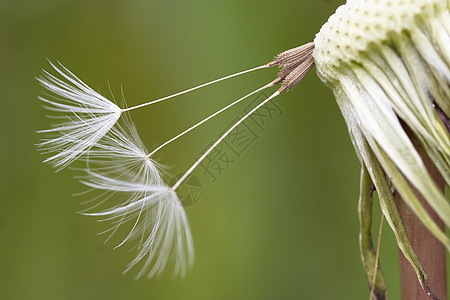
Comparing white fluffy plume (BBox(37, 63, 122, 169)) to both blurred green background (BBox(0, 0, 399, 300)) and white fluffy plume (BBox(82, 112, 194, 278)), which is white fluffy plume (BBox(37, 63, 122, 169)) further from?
blurred green background (BBox(0, 0, 399, 300))

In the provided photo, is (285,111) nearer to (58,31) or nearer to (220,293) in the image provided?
(220,293)

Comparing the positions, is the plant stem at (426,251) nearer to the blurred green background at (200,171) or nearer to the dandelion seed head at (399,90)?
the dandelion seed head at (399,90)

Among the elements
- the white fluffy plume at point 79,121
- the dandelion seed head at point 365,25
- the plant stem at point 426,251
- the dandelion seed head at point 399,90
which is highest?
the white fluffy plume at point 79,121

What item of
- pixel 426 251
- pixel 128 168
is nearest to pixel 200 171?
pixel 128 168

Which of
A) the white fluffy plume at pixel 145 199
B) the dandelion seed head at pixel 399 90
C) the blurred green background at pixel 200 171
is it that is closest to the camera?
the dandelion seed head at pixel 399 90

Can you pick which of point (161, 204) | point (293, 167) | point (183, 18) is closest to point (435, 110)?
point (161, 204)

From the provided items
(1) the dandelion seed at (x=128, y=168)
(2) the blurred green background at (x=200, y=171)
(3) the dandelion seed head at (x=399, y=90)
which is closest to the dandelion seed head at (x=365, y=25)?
(3) the dandelion seed head at (x=399, y=90)

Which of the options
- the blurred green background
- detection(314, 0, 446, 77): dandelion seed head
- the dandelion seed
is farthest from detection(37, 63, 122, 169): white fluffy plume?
the blurred green background

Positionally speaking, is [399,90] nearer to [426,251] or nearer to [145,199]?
[426,251]
